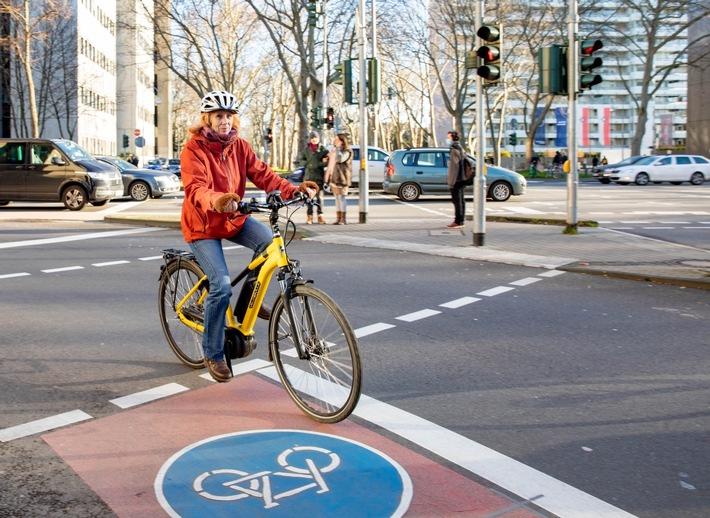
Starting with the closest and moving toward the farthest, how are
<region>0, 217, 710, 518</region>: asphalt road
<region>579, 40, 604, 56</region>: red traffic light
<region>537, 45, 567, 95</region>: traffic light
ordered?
<region>0, 217, 710, 518</region>: asphalt road
<region>579, 40, 604, 56</region>: red traffic light
<region>537, 45, 567, 95</region>: traffic light

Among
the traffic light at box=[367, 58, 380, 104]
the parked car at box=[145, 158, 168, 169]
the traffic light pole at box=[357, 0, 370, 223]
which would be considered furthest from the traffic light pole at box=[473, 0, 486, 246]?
the parked car at box=[145, 158, 168, 169]

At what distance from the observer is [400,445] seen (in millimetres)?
4133

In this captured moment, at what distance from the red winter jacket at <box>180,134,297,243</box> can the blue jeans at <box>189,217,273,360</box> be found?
0.06m

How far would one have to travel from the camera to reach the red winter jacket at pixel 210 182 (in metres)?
4.85

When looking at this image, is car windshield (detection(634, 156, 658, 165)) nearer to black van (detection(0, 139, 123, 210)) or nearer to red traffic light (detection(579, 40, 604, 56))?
black van (detection(0, 139, 123, 210))

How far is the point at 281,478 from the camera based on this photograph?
Result: 3709 millimetres

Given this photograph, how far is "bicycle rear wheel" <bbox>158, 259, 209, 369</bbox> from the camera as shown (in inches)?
214

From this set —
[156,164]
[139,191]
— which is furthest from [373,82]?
[156,164]

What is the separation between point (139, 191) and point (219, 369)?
80.0 feet

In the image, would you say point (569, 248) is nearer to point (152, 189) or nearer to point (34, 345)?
point (34, 345)

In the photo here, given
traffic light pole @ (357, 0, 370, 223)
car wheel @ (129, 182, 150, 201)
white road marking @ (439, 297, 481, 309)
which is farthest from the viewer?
car wheel @ (129, 182, 150, 201)

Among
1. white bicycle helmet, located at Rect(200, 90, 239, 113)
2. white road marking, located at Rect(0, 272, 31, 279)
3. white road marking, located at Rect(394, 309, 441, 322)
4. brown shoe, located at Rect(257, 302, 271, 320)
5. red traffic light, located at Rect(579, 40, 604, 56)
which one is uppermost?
red traffic light, located at Rect(579, 40, 604, 56)

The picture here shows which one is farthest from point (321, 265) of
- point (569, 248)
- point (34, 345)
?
point (34, 345)

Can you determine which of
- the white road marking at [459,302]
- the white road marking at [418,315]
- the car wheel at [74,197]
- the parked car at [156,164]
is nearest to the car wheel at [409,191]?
the car wheel at [74,197]
